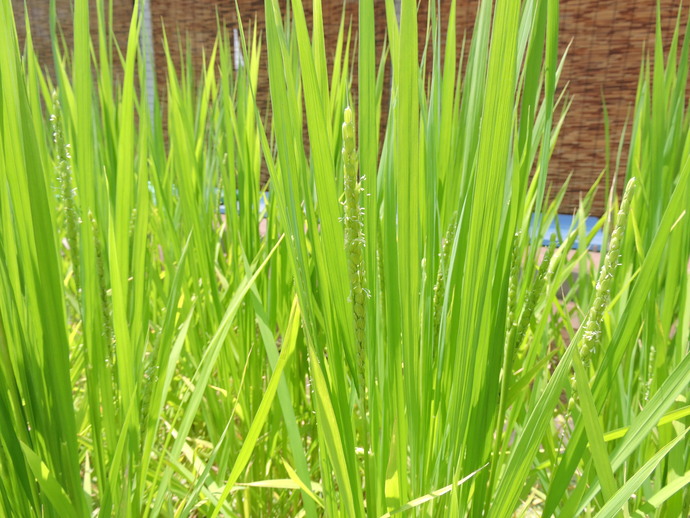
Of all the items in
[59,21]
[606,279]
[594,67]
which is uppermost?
[59,21]

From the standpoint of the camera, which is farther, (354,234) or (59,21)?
(59,21)

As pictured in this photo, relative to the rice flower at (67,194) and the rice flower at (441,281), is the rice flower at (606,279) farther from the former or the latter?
the rice flower at (67,194)

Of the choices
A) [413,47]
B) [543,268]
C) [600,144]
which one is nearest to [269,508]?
[543,268]

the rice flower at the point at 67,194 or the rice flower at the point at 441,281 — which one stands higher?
the rice flower at the point at 67,194

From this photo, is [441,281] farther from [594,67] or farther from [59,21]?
[59,21]

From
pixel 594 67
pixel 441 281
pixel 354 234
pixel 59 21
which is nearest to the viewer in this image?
pixel 354 234

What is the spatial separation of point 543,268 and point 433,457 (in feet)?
0.52

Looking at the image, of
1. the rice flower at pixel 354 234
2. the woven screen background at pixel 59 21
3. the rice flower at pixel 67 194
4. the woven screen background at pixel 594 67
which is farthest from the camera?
the woven screen background at pixel 59 21

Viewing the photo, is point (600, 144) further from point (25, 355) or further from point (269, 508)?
point (25, 355)

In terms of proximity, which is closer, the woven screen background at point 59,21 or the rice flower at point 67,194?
the rice flower at point 67,194

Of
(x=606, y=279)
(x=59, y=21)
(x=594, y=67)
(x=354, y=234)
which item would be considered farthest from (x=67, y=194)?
(x=59, y=21)

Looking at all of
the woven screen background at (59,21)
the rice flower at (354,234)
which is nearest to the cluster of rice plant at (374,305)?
the rice flower at (354,234)

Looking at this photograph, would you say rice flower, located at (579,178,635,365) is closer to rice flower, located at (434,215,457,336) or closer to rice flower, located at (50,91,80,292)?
rice flower, located at (434,215,457,336)

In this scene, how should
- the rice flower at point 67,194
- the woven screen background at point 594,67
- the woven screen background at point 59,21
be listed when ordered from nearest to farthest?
1. the rice flower at point 67,194
2. the woven screen background at point 594,67
3. the woven screen background at point 59,21
